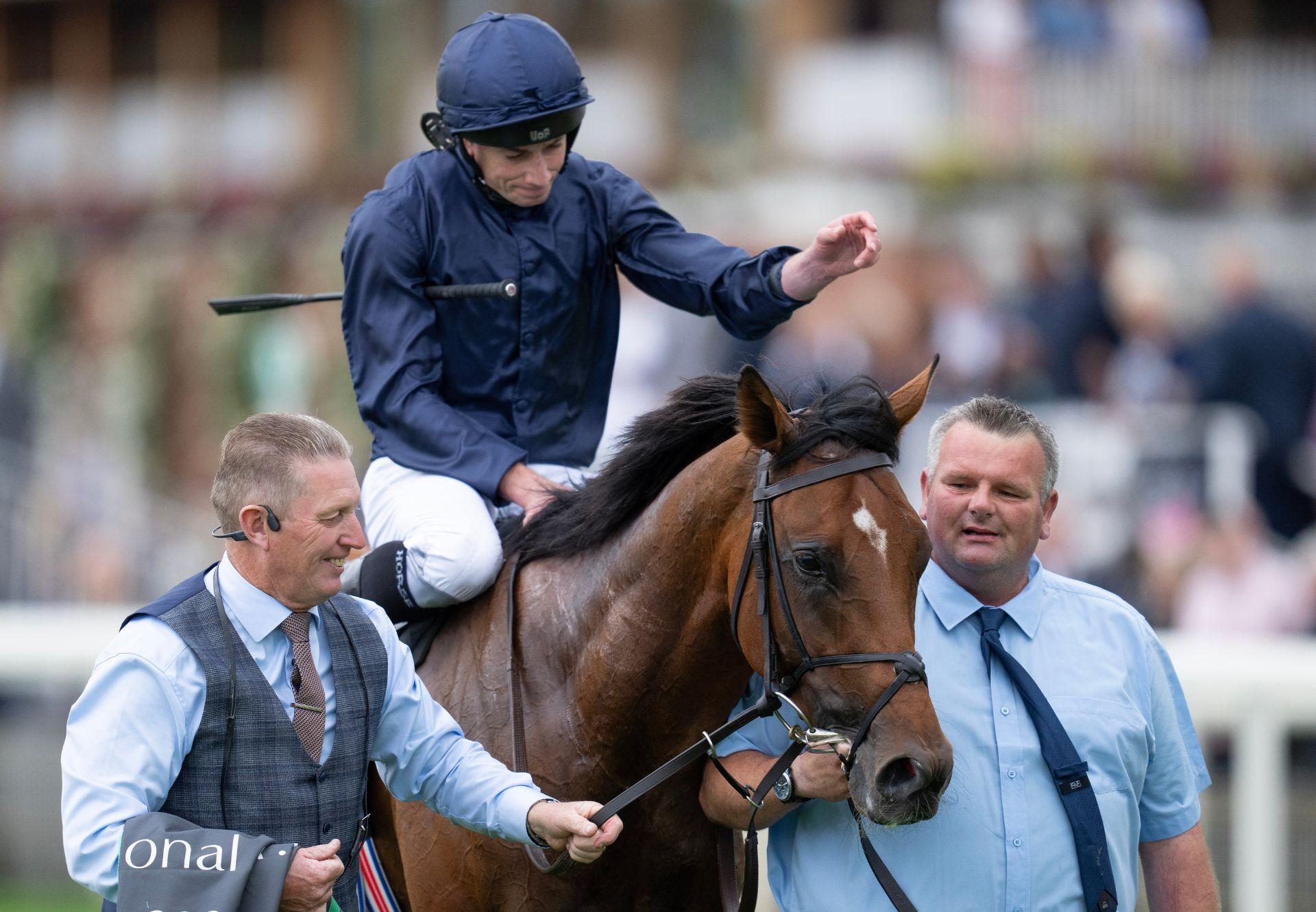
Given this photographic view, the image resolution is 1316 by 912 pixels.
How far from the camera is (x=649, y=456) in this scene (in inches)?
138

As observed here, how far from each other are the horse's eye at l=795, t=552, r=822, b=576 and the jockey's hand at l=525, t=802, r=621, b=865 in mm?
573

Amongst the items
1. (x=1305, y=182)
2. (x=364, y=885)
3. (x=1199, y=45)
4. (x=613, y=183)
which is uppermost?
(x=1199, y=45)

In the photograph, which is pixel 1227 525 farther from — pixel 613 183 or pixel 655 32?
pixel 655 32

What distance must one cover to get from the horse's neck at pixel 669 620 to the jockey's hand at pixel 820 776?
0.33 m

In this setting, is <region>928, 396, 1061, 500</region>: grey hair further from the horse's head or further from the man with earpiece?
the man with earpiece

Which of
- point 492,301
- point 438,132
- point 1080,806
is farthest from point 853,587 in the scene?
point 438,132

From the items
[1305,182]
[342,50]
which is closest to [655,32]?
[342,50]

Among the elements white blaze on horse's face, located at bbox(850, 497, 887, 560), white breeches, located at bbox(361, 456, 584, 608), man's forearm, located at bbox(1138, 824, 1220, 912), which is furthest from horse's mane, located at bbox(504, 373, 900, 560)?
man's forearm, located at bbox(1138, 824, 1220, 912)

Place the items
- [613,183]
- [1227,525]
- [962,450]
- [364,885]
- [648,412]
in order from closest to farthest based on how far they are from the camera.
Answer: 1. [962,450]
2. [648,412]
3. [364,885]
4. [613,183]
5. [1227,525]

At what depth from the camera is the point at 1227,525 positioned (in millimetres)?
7969

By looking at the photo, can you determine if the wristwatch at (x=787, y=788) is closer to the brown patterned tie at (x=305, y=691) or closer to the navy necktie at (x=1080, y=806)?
the navy necktie at (x=1080, y=806)

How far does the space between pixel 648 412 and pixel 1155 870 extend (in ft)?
4.62

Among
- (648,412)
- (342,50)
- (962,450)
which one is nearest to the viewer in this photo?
(962,450)

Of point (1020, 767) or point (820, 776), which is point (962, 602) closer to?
point (1020, 767)
